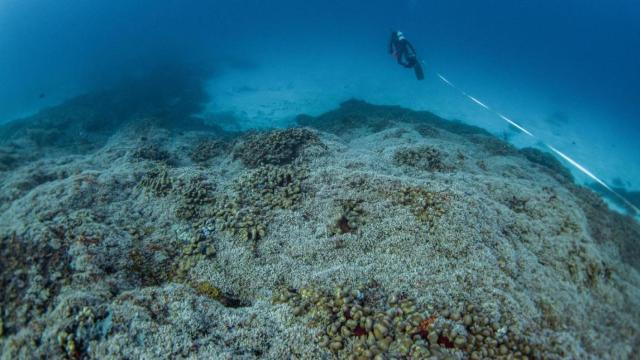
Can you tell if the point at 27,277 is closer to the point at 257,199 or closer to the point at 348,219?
the point at 257,199

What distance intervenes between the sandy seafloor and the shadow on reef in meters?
11.8

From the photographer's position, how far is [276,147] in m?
10.9

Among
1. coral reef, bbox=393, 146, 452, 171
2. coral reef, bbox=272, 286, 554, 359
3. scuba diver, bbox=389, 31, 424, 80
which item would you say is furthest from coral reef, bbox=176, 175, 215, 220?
scuba diver, bbox=389, 31, 424, 80

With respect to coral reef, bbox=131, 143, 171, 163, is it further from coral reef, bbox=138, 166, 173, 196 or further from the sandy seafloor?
coral reef, bbox=138, 166, 173, 196

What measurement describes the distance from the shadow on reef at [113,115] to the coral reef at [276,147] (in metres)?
11.6

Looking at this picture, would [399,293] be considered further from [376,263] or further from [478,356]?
A: [478,356]

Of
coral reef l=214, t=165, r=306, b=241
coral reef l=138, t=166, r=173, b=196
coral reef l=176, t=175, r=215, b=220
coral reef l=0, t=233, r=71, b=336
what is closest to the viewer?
coral reef l=0, t=233, r=71, b=336

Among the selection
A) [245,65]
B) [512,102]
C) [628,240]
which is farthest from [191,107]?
[512,102]

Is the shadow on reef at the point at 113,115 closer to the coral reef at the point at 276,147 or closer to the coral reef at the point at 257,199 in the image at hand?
the coral reef at the point at 276,147

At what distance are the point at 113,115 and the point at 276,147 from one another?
21815 millimetres

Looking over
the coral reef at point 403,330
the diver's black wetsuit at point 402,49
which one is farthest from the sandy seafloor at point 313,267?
the diver's black wetsuit at point 402,49

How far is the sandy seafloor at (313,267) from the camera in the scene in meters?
4.55

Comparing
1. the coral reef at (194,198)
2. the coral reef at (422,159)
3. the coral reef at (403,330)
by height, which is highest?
the coral reef at (422,159)

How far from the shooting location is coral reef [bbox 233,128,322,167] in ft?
34.7
